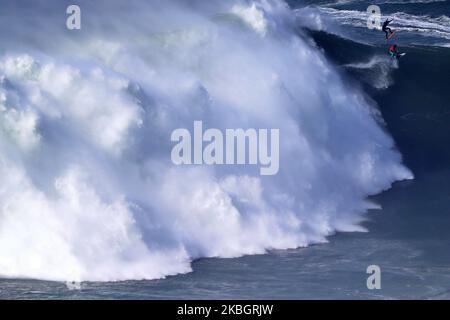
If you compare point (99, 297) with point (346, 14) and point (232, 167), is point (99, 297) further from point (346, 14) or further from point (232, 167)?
point (346, 14)

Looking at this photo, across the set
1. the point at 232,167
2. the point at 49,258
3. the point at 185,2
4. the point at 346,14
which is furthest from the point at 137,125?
the point at 346,14

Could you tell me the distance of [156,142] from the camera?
24.0 metres

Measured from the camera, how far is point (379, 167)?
30281 mm

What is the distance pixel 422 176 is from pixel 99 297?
14.3m

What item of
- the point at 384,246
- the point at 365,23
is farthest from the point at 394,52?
the point at 384,246
